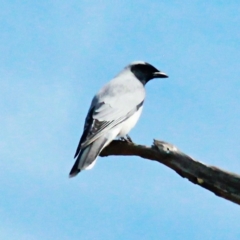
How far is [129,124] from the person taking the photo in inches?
386

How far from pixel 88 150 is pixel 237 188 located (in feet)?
9.01

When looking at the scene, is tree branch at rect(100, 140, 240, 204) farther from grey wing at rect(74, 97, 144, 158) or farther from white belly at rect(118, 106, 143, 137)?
white belly at rect(118, 106, 143, 137)

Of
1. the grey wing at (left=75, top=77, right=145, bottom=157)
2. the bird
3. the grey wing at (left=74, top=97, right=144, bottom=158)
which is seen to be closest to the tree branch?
the bird

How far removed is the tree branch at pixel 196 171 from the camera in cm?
624

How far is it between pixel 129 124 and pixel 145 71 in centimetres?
200

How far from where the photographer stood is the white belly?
9.54 m

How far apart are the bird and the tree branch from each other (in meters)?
1.28

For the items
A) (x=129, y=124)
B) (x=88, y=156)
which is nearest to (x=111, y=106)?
(x=129, y=124)

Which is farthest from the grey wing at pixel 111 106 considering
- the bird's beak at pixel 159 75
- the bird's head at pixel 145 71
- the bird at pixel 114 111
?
the bird's beak at pixel 159 75

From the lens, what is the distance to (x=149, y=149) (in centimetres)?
713

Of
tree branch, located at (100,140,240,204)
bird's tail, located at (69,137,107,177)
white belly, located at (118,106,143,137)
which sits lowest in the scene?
tree branch, located at (100,140,240,204)

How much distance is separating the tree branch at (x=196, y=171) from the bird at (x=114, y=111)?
128 cm

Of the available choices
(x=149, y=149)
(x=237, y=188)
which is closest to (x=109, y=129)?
(x=149, y=149)

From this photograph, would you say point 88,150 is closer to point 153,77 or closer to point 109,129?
point 109,129
